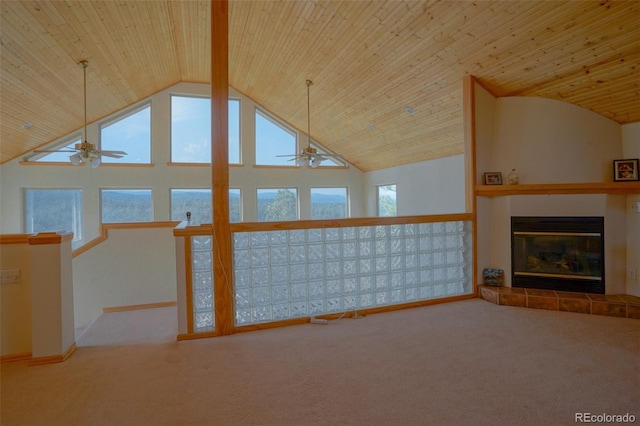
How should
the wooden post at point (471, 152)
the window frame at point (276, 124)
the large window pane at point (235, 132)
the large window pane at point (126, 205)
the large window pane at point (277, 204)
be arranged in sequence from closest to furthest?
the wooden post at point (471, 152) → the large window pane at point (126, 205) → the large window pane at point (235, 132) → the window frame at point (276, 124) → the large window pane at point (277, 204)

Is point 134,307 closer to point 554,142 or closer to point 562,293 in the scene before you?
point 562,293

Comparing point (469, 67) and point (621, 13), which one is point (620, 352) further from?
point (469, 67)

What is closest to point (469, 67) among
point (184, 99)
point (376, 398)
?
point (376, 398)

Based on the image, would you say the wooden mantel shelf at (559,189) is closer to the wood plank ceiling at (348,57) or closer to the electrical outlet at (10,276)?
the wood plank ceiling at (348,57)

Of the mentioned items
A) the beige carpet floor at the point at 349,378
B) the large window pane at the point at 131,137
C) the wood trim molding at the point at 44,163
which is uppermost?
the large window pane at the point at 131,137

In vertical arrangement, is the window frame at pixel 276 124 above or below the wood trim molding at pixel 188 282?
above

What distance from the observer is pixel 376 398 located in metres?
1.85

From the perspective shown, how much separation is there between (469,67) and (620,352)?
120 inches

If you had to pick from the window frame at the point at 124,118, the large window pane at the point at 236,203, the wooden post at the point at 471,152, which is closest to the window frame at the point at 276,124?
the large window pane at the point at 236,203

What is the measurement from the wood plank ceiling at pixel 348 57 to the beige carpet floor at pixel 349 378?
2.51 m

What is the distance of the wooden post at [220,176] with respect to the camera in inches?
111

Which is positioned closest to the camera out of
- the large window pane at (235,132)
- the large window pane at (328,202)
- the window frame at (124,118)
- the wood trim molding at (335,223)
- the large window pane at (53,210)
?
the wood trim molding at (335,223)

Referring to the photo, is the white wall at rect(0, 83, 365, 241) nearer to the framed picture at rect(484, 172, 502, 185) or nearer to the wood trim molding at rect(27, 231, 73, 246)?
the framed picture at rect(484, 172, 502, 185)

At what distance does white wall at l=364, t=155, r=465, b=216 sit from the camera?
5.70 meters
